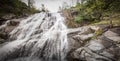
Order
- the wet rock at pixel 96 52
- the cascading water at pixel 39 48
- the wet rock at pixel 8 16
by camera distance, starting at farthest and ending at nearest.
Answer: the wet rock at pixel 8 16 < the cascading water at pixel 39 48 < the wet rock at pixel 96 52

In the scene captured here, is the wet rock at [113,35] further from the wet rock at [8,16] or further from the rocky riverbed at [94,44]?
the wet rock at [8,16]

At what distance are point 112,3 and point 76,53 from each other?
20.7ft

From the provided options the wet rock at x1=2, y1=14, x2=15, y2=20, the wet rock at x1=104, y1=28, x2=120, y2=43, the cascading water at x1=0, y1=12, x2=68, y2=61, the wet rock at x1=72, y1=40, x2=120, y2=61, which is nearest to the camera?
the wet rock at x1=72, y1=40, x2=120, y2=61

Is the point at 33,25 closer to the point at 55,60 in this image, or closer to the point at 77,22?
the point at 77,22

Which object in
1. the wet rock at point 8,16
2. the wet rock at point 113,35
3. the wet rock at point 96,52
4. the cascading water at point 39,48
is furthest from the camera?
the wet rock at point 8,16

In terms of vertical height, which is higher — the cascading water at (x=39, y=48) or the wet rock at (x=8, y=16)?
the wet rock at (x=8, y=16)

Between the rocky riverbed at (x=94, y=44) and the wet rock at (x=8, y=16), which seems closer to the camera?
the rocky riverbed at (x=94, y=44)

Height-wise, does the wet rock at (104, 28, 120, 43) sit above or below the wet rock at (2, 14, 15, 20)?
below

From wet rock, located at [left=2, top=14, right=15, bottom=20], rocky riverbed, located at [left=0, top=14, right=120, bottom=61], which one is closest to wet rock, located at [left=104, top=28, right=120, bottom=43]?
rocky riverbed, located at [left=0, top=14, right=120, bottom=61]

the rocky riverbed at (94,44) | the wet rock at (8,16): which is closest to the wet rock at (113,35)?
the rocky riverbed at (94,44)

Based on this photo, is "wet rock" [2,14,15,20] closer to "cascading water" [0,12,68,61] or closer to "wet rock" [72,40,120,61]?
"cascading water" [0,12,68,61]

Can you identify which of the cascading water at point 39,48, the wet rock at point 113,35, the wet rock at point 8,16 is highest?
the wet rock at point 8,16

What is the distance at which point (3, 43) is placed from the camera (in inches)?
517

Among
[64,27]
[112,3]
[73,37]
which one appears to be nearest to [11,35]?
[64,27]
